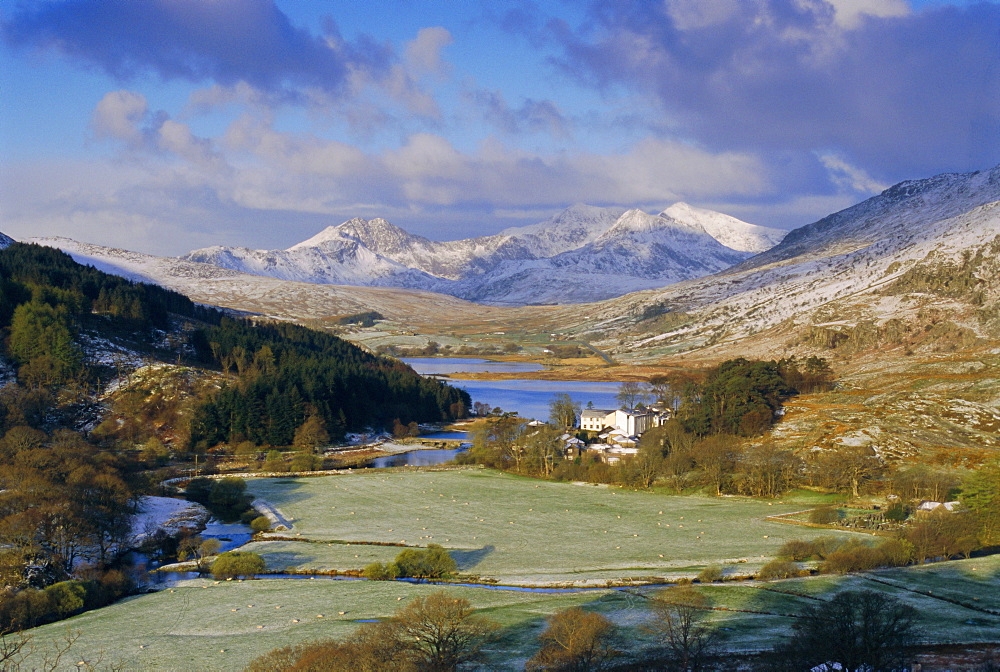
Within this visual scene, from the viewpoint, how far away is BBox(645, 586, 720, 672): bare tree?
102 ft

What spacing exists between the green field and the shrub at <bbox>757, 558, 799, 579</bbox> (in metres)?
1.82

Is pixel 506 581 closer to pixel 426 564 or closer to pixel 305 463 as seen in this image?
pixel 426 564

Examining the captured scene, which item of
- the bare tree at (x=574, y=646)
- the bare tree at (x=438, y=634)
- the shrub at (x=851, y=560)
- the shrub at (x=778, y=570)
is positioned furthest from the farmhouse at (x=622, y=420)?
the bare tree at (x=438, y=634)

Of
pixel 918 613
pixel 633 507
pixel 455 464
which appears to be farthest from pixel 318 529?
pixel 918 613

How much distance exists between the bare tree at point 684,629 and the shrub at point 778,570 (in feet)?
27.2

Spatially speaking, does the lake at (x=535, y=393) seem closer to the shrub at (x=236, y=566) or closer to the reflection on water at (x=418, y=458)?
the reflection on water at (x=418, y=458)

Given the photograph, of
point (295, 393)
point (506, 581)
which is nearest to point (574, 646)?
point (506, 581)

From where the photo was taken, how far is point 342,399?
122750 millimetres

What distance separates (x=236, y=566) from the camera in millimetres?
48750

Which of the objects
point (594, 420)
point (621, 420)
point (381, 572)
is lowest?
point (381, 572)

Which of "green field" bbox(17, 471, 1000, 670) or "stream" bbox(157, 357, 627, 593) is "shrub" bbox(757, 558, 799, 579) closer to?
"green field" bbox(17, 471, 1000, 670)

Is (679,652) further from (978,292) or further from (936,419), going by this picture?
(978,292)

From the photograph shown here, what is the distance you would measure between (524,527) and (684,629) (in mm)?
30828

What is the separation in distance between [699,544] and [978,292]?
159 metres
